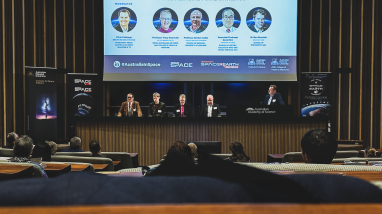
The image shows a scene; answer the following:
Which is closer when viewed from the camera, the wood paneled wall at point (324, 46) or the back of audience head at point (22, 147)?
the back of audience head at point (22, 147)

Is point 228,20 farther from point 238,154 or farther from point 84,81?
point 238,154

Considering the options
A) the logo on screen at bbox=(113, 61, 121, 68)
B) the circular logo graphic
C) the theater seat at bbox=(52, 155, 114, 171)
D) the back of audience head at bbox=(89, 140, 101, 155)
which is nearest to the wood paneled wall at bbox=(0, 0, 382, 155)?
the logo on screen at bbox=(113, 61, 121, 68)

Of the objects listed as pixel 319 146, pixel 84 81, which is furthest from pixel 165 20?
pixel 319 146

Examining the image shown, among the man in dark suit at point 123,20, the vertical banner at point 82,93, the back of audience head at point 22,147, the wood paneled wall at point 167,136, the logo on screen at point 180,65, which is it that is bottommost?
the wood paneled wall at point 167,136

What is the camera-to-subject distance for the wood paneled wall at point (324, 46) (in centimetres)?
729

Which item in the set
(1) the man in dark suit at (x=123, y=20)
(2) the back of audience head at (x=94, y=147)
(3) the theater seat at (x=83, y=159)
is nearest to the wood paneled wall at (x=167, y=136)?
(2) the back of audience head at (x=94, y=147)

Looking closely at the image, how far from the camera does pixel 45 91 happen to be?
21.7ft

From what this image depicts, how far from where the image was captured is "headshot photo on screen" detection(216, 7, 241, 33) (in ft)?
A: 23.0

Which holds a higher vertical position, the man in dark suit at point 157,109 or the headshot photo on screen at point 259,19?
the headshot photo on screen at point 259,19

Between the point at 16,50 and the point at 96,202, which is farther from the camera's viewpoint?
the point at 16,50

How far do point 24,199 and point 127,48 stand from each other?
272 inches

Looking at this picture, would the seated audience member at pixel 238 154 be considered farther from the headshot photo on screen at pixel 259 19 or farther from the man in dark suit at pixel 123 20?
the man in dark suit at pixel 123 20

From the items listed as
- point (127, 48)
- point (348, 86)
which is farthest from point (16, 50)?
point (348, 86)

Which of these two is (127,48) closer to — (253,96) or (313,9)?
(253,96)
